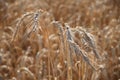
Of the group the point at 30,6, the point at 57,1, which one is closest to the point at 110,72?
the point at 30,6

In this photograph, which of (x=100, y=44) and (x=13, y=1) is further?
(x=13, y=1)

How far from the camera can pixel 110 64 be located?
7.13 ft

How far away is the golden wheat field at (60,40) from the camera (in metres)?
1.43

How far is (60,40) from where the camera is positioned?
1.52 meters

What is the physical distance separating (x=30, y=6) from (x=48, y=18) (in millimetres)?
298

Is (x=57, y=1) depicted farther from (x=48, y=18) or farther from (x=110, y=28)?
(x=110, y=28)

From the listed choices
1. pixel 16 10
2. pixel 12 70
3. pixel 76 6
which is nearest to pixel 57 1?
pixel 76 6

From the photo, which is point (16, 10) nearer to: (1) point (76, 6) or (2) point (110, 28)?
(1) point (76, 6)

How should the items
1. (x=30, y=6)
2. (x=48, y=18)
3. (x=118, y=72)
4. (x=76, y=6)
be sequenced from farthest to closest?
1. (x=76, y=6)
2. (x=30, y=6)
3. (x=48, y=18)
4. (x=118, y=72)

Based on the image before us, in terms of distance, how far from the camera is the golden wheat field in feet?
4.69

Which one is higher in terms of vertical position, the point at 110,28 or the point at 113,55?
the point at 110,28

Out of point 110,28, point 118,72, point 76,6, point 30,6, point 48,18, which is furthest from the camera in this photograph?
point 76,6

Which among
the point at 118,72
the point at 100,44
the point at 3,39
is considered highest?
the point at 3,39

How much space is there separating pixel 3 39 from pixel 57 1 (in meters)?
1.05
